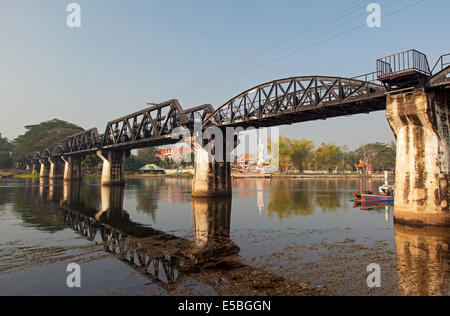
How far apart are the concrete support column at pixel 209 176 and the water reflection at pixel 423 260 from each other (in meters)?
29.8

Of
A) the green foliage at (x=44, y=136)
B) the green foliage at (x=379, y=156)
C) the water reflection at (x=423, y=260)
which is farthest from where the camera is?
the green foliage at (x=379, y=156)

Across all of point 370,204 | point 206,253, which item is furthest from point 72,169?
point 206,253

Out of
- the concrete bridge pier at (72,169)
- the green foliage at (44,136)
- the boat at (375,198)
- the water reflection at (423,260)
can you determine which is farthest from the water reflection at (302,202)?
the green foliage at (44,136)

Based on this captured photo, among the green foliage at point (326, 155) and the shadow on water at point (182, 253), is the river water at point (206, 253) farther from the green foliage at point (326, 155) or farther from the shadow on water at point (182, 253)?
the green foliage at point (326, 155)

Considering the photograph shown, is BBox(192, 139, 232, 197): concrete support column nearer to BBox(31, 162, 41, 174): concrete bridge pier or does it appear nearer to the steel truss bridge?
the steel truss bridge

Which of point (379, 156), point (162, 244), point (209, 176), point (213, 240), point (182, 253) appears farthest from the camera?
point (379, 156)

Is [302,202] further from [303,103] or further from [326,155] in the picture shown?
[326,155]

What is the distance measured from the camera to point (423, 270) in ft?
48.4

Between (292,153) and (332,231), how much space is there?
16963 cm

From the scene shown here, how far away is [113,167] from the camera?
290 ft

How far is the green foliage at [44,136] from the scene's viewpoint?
167 m

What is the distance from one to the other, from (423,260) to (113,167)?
278 ft
